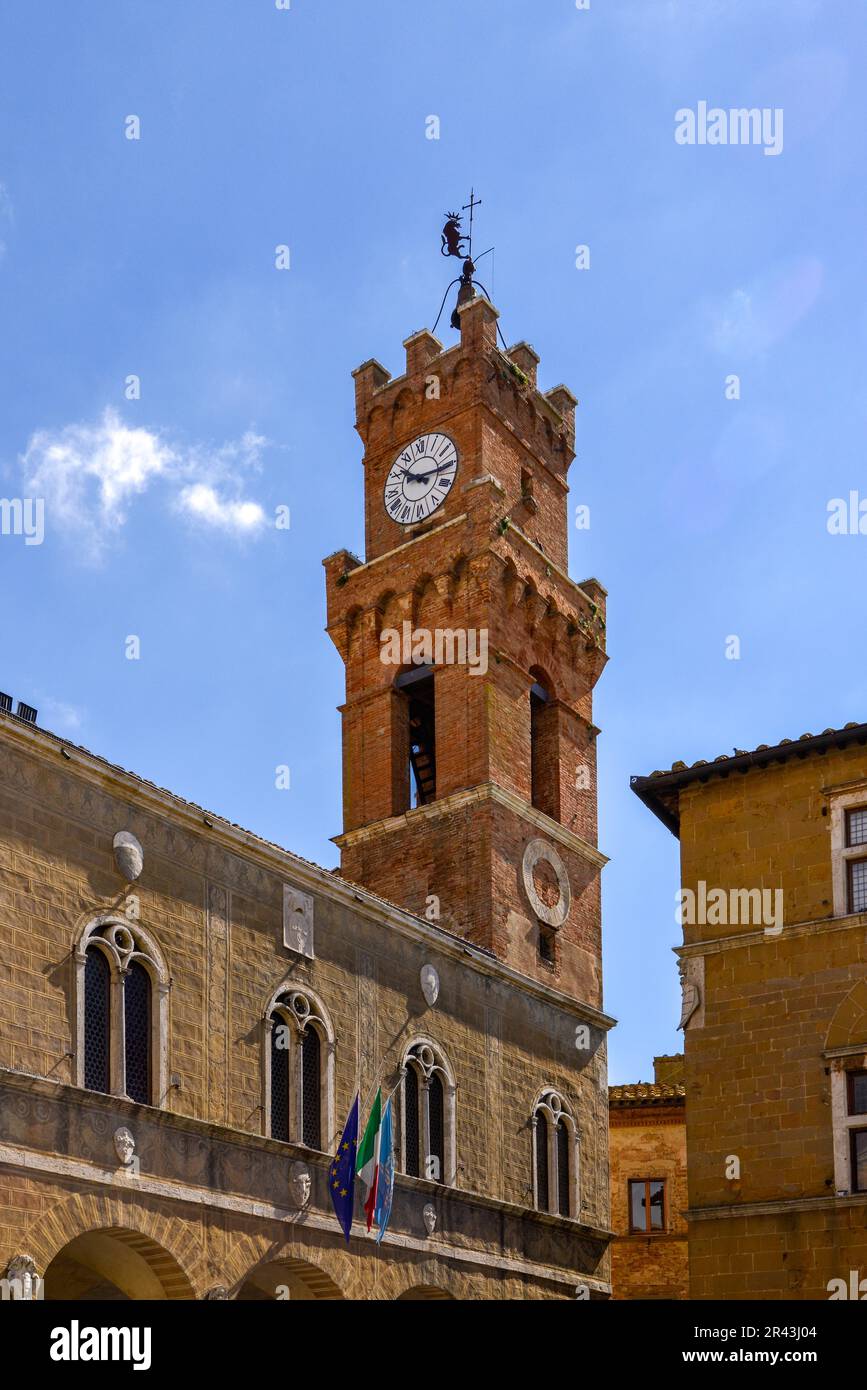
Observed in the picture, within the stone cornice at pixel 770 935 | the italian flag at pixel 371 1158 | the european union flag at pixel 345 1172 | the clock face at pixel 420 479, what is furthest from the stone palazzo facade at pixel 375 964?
the stone cornice at pixel 770 935

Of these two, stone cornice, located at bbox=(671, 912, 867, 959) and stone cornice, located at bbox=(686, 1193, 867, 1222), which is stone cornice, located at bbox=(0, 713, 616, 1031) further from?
stone cornice, located at bbox=(686, 1193, 867, 1222)

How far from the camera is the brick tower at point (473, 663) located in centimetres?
3775

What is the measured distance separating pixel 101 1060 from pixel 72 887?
2.27m

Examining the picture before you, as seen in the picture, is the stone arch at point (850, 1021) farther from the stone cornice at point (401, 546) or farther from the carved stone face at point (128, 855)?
the stone cornice at point (401, 546)

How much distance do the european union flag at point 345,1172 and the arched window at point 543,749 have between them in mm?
12732

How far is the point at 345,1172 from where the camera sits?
27906 mm

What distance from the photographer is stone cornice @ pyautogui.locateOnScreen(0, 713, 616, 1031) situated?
25781 mm

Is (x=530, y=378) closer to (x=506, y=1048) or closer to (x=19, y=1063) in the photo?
(x=506, y=1048)

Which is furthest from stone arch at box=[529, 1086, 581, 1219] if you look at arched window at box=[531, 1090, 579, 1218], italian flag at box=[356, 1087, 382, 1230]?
italian flag at box=[356, 1087, 382, 1230]

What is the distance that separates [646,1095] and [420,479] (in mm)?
13996

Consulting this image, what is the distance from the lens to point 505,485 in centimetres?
4184

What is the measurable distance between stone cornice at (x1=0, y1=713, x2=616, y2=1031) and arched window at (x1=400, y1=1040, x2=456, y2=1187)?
1891 mm
